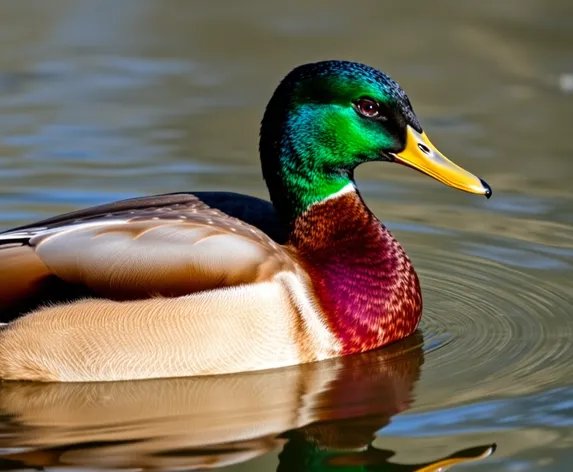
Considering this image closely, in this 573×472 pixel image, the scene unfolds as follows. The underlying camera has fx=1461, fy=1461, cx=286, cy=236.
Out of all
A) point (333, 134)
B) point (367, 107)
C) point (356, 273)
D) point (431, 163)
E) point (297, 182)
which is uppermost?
point (367, 107)

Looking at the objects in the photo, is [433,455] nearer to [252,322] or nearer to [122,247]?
[252,322]

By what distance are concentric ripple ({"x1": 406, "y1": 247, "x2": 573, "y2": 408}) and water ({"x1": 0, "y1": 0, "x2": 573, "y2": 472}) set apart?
2cm

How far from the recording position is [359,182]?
33.3 ft

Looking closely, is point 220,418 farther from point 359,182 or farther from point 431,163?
point 359,182

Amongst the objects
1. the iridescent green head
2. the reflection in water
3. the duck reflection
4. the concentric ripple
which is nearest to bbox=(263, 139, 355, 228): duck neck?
the iridescent green head

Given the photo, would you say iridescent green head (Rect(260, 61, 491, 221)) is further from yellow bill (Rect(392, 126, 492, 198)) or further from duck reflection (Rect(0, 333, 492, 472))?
duck reflection (Rect(0, 333, 492, 472))

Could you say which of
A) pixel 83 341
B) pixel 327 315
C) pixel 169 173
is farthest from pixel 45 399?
pixel 169 173

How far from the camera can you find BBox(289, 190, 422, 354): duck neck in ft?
24.2

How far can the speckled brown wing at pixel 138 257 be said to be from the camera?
701 centimetres

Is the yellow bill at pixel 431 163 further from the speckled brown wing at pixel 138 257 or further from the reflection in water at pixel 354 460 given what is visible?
the reflection in water at pixel 354 460

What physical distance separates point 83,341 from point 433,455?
6.23 ft

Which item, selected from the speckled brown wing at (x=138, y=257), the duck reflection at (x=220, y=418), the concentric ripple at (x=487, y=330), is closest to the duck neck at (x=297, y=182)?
the speckled brown wing at (x=138, y=257)

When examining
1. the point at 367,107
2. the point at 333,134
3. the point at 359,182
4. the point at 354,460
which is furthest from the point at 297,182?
the point at 359,182

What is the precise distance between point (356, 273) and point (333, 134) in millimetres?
724
